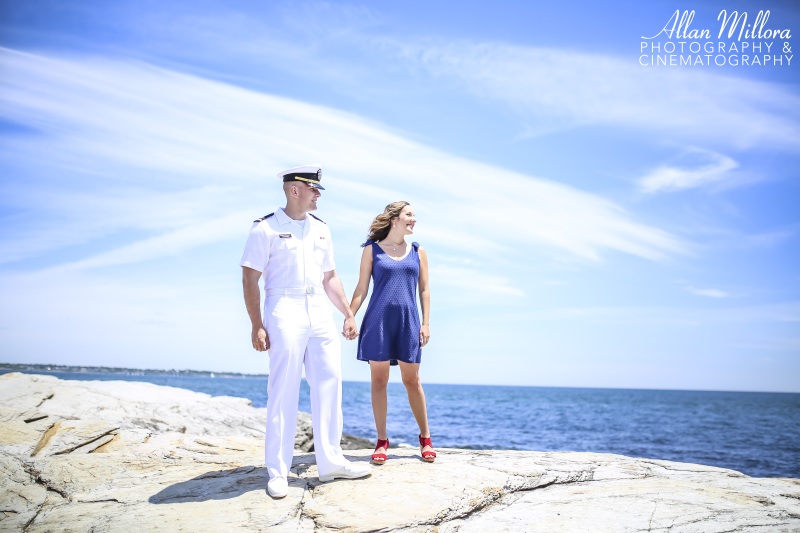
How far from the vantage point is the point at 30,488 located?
5848mm

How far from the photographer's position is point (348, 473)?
532 centimetres

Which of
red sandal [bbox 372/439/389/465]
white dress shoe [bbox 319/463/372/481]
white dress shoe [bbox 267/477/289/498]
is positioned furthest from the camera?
red sandal [bbox 372/439/389/465]

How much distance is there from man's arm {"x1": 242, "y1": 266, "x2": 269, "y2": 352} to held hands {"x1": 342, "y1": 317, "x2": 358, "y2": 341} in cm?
82

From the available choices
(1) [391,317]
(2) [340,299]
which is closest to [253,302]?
(2) [340,299]

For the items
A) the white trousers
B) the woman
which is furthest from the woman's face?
the white trousers

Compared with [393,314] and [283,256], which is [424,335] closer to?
[393,314]

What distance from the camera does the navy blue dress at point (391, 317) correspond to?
5980 mm

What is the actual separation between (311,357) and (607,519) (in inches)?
107

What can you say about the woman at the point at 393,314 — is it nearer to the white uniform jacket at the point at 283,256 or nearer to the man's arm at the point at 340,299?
the man's arm at the point at 340,299

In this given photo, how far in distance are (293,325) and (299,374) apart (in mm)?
445

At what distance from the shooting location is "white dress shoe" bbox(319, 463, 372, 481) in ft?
17.4

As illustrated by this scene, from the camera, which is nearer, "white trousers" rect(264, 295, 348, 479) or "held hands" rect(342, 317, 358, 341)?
"white trousers" rect(264, 295, 348, 479)

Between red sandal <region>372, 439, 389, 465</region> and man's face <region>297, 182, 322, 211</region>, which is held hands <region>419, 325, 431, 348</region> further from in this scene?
man's face <region>297, 182, 322, 211</region>

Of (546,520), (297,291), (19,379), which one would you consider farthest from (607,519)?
(19,379)
